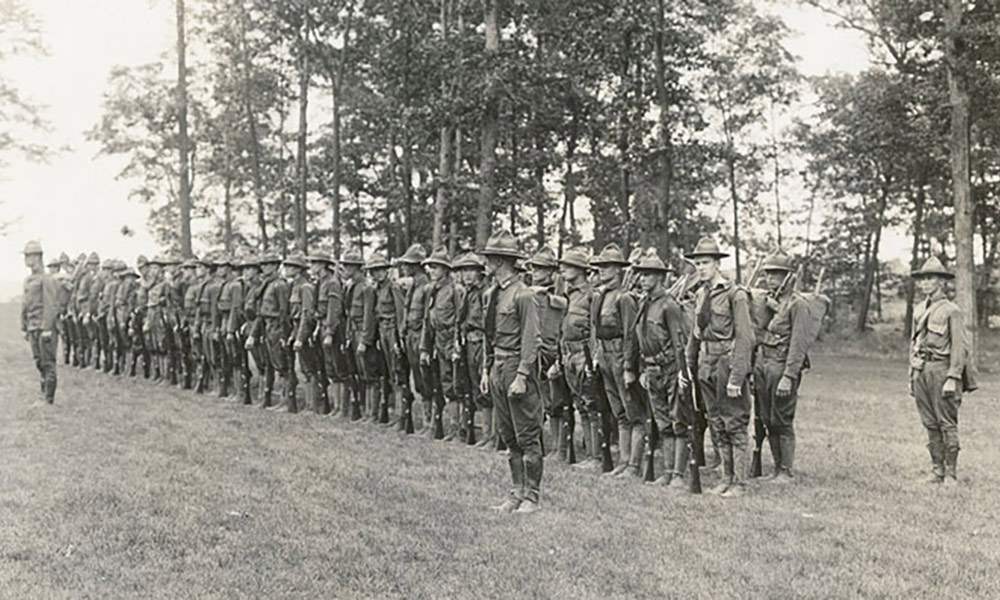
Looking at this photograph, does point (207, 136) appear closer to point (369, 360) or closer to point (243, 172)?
point (243, 172)

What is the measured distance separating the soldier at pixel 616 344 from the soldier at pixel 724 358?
2.30 ft

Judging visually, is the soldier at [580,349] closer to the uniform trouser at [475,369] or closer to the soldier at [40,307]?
the uniform trouser at [475,369]

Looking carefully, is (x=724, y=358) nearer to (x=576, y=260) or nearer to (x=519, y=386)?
(x=576, y=260)

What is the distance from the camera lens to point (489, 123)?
2155 cm

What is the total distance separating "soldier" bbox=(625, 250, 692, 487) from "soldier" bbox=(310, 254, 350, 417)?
203 inches

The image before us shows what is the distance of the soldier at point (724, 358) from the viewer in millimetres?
8781

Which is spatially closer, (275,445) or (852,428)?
(275,445)

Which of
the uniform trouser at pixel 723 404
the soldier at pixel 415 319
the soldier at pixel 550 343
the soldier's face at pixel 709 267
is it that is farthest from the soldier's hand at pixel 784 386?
the soldier at pixel 415 319

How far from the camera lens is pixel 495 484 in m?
8.95

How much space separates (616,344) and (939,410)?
10.2ft

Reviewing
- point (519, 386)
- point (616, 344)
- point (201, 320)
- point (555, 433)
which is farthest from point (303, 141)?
point (519, 386)

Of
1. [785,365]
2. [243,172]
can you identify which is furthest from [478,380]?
[243,172]

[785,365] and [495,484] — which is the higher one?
[785,365]

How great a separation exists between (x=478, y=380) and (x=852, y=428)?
5.34m
